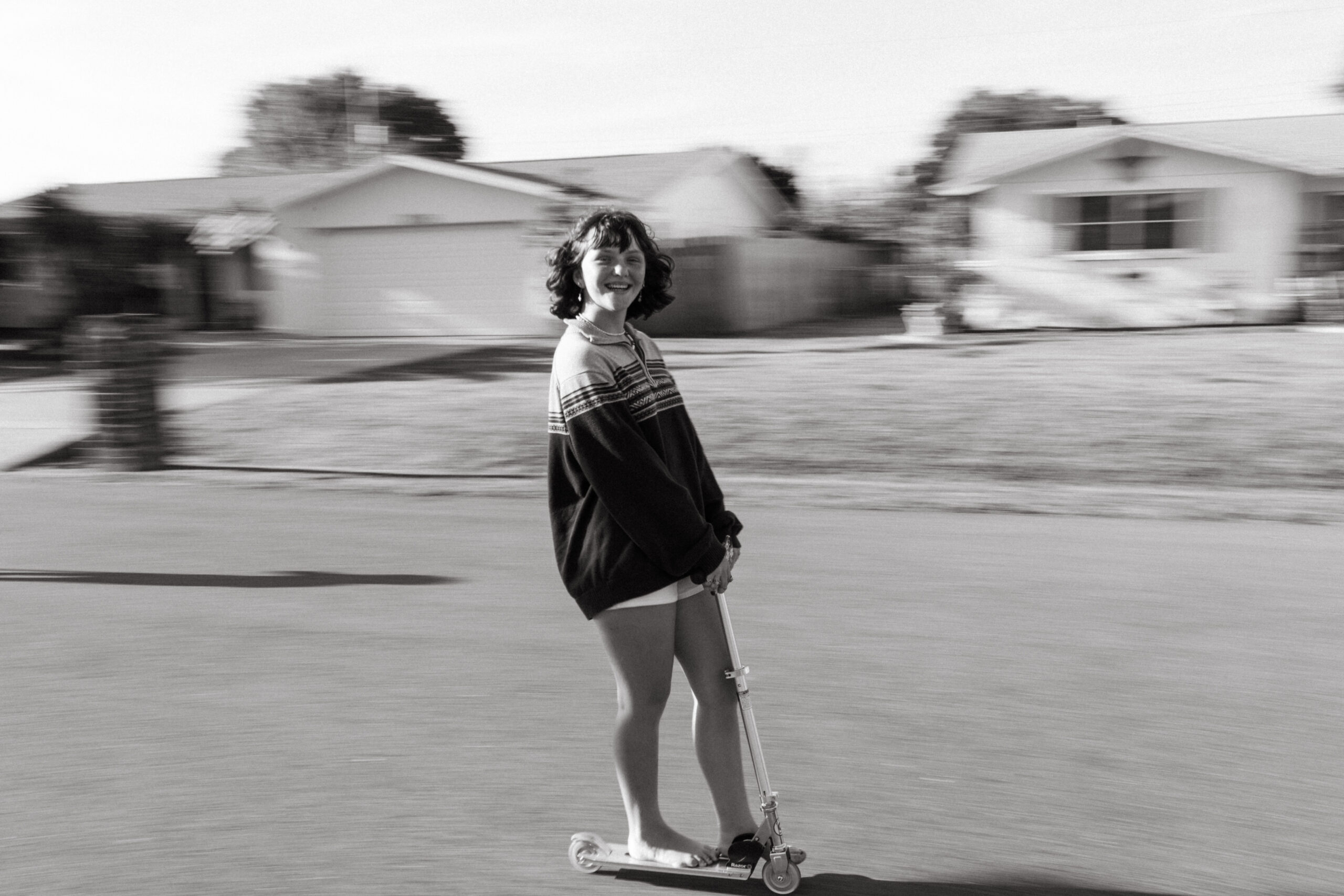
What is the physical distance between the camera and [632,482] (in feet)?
10.7

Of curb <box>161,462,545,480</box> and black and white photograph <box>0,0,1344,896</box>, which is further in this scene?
curb <box>161,462,545,480</box>

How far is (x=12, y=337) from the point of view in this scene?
27.2 metres

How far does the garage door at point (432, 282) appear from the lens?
25.5 meters

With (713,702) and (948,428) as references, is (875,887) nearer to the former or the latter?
(713,702)

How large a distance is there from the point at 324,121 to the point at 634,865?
7823cm

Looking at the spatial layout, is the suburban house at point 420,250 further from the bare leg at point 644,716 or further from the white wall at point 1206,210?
the bare leg at point 644,716

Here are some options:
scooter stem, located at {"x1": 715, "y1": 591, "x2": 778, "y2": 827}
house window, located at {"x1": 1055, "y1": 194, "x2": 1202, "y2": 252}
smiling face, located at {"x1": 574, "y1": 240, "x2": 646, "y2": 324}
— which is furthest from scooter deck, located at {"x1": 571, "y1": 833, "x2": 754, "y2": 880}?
house window, located at {"x1": 1055, "y1": 194, "x2": 1202, "y2": 252}

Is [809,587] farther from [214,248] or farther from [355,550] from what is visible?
[214,248]

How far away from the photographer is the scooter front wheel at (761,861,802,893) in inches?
134

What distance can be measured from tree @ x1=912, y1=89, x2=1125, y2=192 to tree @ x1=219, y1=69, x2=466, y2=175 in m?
25.6

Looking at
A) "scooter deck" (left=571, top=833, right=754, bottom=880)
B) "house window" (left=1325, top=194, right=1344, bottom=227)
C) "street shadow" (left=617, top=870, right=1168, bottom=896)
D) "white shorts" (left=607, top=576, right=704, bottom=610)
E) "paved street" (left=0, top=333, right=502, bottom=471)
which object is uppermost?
"house window" (left=1325, top=194, right=1344, bottom=227)

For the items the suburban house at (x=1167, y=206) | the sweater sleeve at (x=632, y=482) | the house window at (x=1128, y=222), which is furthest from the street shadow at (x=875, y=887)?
the house window at (x=1128, y=222)

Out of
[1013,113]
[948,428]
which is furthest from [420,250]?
[1013,113]

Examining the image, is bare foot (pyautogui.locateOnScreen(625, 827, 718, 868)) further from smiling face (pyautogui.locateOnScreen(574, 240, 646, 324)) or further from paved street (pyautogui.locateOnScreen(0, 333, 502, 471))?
paved street (pyautogui.locateOnScreen(0, 333, 502, 471))
